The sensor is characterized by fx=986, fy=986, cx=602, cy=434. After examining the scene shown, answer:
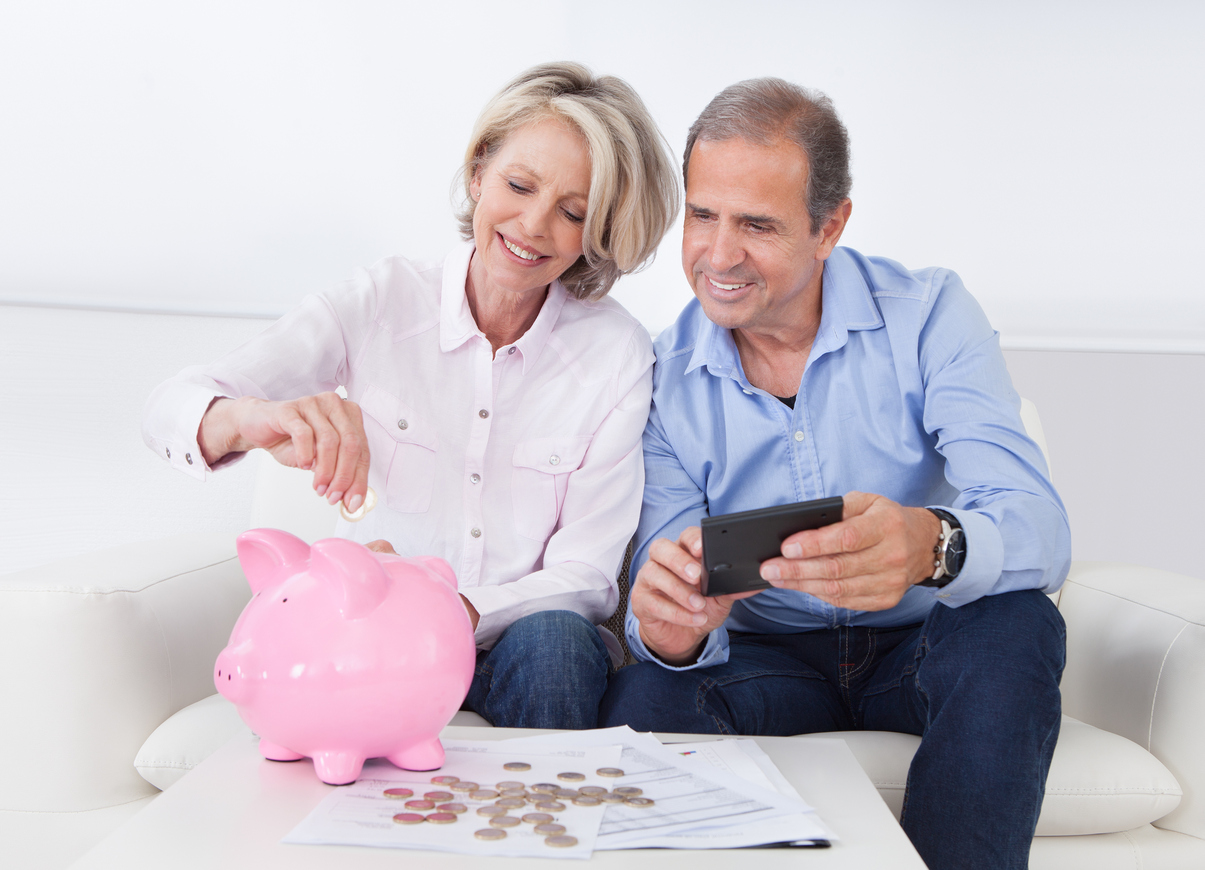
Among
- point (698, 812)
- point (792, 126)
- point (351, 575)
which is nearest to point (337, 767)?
point (351, 575)

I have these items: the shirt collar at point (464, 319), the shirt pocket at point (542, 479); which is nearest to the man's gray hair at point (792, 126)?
the shirt collar at point (464, 319)

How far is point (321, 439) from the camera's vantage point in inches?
41.6

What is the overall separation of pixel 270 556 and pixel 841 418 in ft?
2.88

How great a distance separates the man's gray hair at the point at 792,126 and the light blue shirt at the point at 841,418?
149mm

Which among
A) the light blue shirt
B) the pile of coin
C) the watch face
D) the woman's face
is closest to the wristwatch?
the watch face

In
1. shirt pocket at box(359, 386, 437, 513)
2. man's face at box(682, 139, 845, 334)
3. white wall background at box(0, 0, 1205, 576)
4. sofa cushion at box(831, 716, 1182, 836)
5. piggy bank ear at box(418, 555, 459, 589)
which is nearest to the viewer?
piggy bank ear at box(418, 555, 459, 589)

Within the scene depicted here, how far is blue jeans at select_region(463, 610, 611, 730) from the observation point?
4.02 ft

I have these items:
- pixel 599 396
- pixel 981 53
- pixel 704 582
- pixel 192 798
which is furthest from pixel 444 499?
pixel 981 53

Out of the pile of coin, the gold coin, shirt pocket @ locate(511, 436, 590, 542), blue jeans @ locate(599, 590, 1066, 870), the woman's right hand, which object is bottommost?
blue jeans @ locate(599, 590, 1066, 870)

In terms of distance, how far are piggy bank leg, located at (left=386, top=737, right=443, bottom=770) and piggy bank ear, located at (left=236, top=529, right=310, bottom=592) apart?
0.20m

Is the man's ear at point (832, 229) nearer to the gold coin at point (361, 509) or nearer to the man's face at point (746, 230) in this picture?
the man's face at point (746, 230)

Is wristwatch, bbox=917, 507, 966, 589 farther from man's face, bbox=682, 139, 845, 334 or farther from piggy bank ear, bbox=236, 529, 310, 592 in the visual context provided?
piggy bank ear, bbox=236, 529, 310, 592

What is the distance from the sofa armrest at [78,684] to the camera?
1301 mm

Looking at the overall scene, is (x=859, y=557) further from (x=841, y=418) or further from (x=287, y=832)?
(x=287, y=832)
